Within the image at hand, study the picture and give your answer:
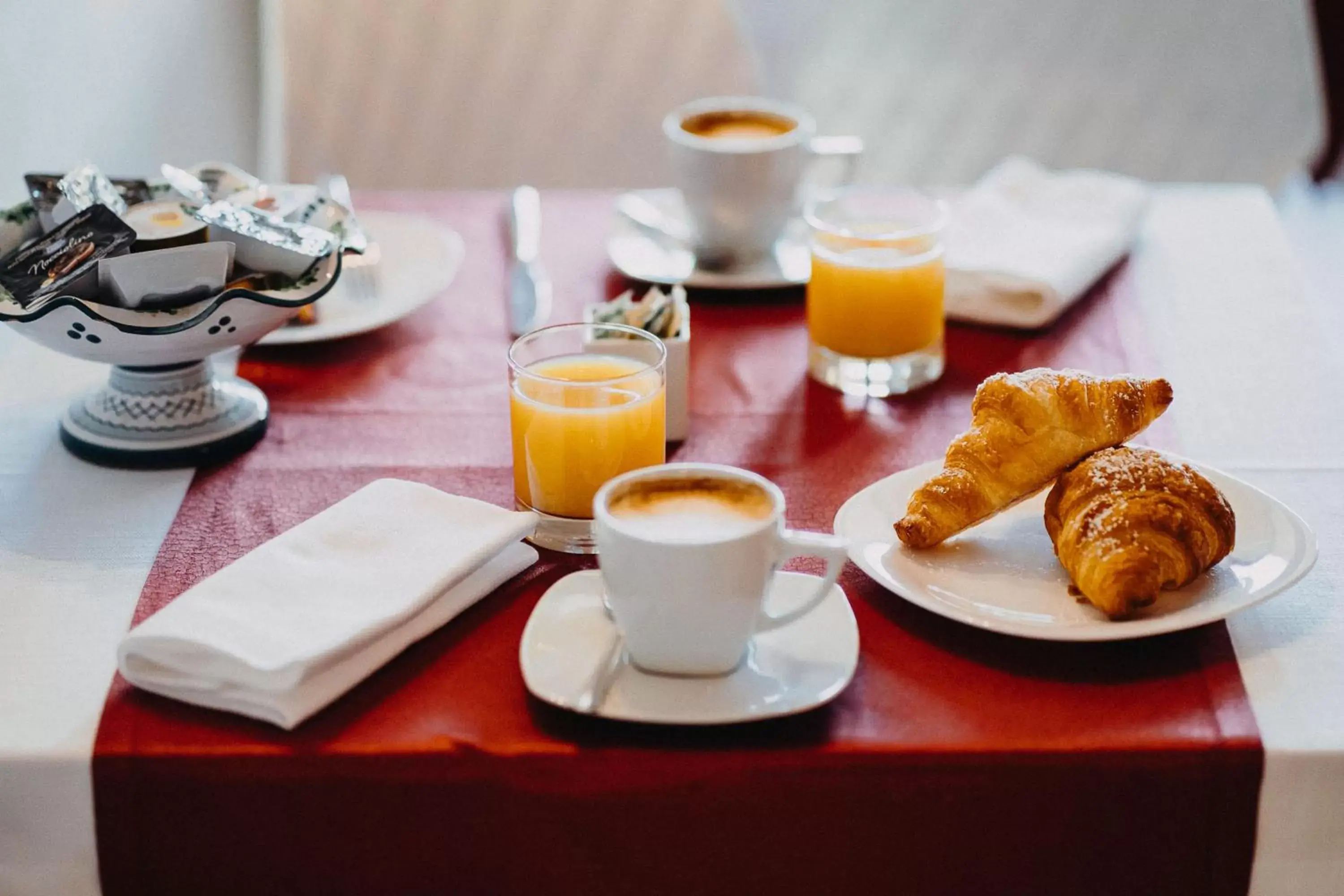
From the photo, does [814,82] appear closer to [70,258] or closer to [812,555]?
[70,258]

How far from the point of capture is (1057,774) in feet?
2.35

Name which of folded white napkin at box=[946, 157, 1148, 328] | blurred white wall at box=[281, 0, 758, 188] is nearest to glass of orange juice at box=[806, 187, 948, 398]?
folded white napkin at box=[946, 157, 1148, 328]

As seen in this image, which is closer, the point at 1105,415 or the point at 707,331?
the point at 1105,415

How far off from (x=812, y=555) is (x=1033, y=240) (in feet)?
2.62

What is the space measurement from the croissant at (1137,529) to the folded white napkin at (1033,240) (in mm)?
462

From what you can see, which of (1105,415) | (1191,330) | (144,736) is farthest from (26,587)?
(1191,330)

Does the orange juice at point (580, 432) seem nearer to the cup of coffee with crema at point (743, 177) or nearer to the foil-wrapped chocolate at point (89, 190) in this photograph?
the foil-wrapped chocolate at point (89, 190)

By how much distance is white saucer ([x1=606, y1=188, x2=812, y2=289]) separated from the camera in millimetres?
1390

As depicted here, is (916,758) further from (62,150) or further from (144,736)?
(62,150)

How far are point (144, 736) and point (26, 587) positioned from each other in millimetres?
206

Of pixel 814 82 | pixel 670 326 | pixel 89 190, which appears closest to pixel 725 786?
pixel 670 326

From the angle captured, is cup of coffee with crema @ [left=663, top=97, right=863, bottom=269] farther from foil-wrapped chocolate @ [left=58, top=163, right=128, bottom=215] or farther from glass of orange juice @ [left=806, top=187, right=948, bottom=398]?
foil-wrapped chocolate @ [left=58, top=163, right=128, bottom=215]

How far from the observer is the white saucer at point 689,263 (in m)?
1.39

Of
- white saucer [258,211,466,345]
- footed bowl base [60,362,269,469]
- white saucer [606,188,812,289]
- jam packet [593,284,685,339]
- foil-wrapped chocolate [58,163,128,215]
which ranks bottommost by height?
white saucer [606,188,812,289]
